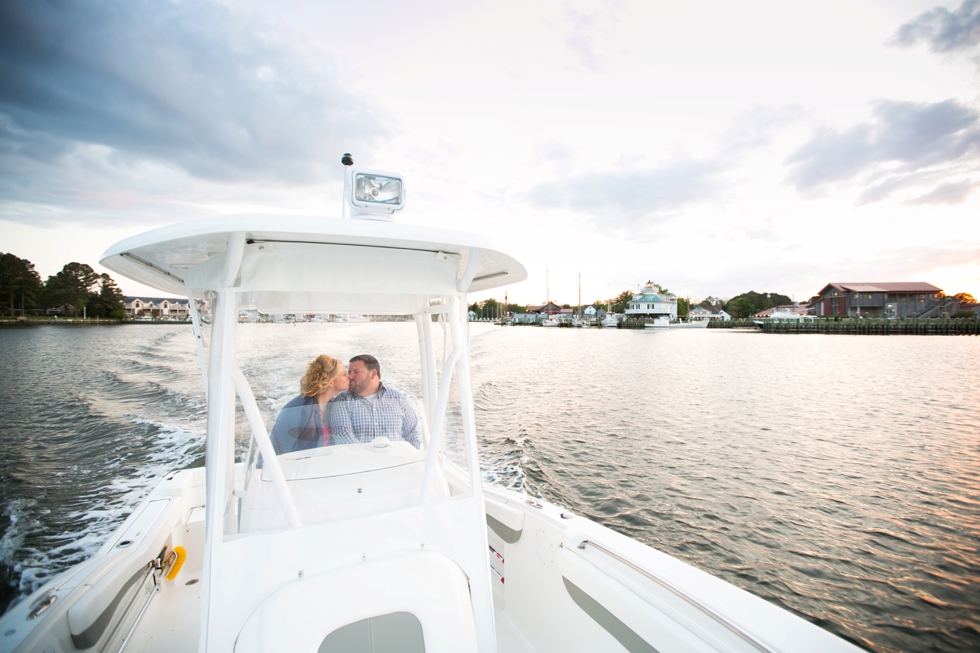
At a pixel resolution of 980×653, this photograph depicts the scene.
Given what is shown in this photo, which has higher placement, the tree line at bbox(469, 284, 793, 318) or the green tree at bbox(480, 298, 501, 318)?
the tree line at bbox(469, 284, 793, 318)

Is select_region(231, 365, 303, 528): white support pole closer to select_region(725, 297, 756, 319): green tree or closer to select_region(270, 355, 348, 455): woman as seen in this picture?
select_region(270, 355, 348, 455): woman

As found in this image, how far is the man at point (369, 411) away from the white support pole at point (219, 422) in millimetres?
541

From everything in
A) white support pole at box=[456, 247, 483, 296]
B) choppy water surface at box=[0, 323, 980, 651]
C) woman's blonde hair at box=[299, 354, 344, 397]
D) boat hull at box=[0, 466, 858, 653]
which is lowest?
choppy water surface at box=[0, 323, 980, 651]

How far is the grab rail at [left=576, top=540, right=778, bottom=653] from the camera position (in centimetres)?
142

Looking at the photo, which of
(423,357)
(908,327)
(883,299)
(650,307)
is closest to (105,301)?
(423,357)

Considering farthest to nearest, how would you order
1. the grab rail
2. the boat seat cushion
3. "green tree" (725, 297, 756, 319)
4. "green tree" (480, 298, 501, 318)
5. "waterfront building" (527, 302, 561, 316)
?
1. "waterfront building" (527, 302, 561, 316)
2. "green tree" (725, 297, 756, 319)
3. "green tree" (480, 298, 501, 318)
4. the boat seat cushion
5. the grab rail

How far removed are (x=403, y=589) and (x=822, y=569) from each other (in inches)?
232

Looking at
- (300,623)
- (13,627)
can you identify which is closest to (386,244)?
(300,623)

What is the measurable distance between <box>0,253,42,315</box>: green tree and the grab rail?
6278 cm

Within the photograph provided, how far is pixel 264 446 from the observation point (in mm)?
1658

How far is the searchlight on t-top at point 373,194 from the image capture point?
192 centimetres

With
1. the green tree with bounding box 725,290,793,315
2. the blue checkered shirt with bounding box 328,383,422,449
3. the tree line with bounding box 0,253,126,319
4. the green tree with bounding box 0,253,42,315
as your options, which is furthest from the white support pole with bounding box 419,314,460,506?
the green tree with bounding box 725,290,793,315

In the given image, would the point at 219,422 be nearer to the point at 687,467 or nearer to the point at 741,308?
the point at 687,467

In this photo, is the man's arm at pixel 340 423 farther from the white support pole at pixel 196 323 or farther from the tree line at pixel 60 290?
the tree line at pixel 60 290
